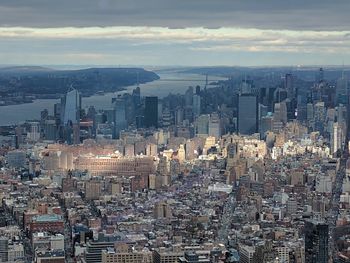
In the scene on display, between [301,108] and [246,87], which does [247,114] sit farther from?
[301,108]

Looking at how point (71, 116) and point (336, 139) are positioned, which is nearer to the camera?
point (336, 139)

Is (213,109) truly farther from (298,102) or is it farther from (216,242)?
(216,242)

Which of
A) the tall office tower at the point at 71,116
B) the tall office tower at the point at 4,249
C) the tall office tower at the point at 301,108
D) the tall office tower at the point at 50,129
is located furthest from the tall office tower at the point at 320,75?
the tall office tower at the point at 4,249

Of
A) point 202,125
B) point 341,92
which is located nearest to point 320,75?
point 341,92

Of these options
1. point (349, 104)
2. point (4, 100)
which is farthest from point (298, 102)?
point (4, 100)

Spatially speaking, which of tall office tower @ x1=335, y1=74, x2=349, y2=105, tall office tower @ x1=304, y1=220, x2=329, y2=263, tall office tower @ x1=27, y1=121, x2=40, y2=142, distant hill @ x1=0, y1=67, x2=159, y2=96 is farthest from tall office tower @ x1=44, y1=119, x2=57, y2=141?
tall office tower @ x1=304, y1=220, x2=329, y2=263

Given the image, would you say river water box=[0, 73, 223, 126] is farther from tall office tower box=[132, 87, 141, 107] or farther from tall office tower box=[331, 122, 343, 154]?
tall office tower box=[331, 122, 343, 154]
